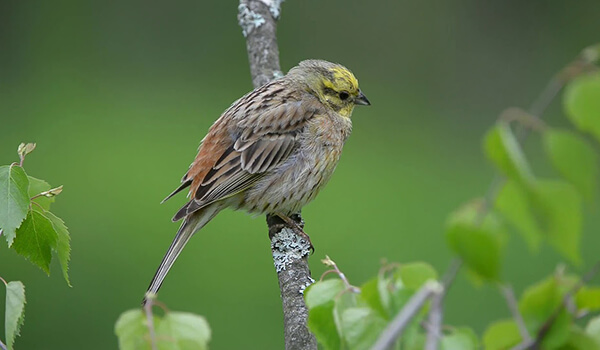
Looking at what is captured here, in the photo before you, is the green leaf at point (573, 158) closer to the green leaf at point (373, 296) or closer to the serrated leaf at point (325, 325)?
the green leaf at point (373, 296)

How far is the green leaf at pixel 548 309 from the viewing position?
61.1 inches

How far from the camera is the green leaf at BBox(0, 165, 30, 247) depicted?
2201 mm

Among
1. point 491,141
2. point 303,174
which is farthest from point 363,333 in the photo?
point 303,174

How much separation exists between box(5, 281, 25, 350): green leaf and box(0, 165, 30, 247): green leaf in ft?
0.87

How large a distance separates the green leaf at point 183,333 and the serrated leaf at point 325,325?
1.13ft

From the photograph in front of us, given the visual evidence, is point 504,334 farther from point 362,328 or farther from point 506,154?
point 506,154

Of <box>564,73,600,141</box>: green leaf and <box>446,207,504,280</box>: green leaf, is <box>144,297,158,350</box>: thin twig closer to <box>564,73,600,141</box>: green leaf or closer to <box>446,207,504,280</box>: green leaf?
<box>446,207,504,280</box>: green leaf

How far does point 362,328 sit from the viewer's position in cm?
167

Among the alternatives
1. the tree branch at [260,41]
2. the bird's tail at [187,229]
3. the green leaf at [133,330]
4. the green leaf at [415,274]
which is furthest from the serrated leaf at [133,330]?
the tree branch at [260,41]

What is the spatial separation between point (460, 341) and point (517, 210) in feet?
0.93

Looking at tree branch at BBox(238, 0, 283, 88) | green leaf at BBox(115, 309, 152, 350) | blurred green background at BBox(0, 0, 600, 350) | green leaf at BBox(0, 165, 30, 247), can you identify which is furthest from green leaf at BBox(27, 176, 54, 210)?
blurred green background at BBox(0, 0, 600, 350)

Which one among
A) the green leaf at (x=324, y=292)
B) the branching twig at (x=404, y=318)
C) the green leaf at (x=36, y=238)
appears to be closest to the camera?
the branching twig at (x=404, y=318)

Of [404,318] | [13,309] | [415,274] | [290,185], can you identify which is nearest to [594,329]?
[415,274]

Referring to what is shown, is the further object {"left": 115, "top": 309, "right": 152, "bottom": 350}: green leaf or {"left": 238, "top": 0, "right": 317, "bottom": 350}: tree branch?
{"left": 238, "top": 0, "right": 317, "bottom": 350}: tree branch
